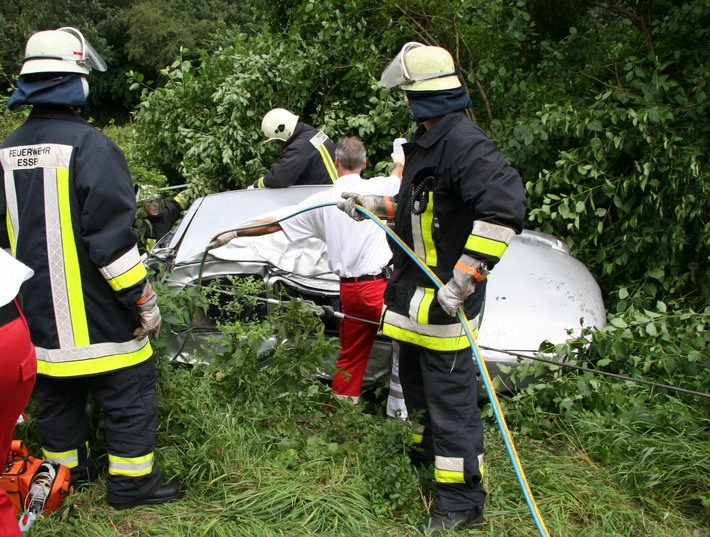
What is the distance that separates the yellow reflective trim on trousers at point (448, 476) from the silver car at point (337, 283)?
0.81 meters

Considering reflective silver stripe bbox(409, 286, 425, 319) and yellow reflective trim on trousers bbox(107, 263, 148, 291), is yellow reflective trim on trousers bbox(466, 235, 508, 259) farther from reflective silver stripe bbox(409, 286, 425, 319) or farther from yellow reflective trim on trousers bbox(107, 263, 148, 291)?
yellow reflective trim on trousers bbox(107, 263, 148, 291)

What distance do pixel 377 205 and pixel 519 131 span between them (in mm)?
2187

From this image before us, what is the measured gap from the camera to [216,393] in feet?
10.9

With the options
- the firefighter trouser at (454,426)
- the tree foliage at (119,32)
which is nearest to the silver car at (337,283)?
the firefighter trouser at (454,426)

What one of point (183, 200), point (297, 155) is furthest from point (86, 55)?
point (183, 200)

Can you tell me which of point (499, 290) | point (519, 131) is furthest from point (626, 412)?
point (519, 131)

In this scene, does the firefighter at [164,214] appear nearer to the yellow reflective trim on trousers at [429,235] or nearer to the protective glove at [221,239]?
the protective glove at [221,239]

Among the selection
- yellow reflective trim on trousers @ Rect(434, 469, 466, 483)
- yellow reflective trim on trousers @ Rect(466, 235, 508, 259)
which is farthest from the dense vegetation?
yellow reflective trim on trousers @ Rect(466, 235, 508, 259)

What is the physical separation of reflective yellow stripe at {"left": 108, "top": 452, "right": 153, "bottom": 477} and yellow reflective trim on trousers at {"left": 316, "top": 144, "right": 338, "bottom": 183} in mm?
3041

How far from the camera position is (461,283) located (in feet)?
7.86

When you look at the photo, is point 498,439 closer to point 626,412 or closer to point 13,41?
point 626,412

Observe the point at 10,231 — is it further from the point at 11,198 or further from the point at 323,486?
the point at 323,486

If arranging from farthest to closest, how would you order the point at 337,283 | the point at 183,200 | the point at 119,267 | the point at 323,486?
the point at 183,200 < the point at 337,283 < the point at 323,486 < the point at 119,267

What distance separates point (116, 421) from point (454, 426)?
137cm
